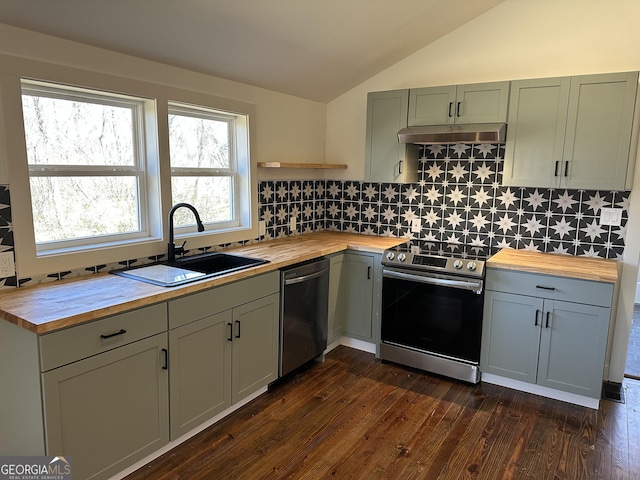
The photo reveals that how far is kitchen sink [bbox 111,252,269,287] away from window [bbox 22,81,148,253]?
0.94 feet

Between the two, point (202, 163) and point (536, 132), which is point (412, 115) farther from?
point (202, 163)

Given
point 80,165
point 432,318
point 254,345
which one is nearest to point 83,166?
point 80,165

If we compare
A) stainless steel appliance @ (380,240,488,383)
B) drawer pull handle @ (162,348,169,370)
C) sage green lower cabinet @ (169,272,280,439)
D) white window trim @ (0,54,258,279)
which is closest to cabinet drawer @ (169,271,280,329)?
sage green lower cabinet @ (169,272,280,439)

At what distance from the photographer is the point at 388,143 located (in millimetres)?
3662

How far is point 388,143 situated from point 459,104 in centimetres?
63

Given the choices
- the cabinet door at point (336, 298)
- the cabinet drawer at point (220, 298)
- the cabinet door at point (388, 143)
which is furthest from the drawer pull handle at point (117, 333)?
the cabinet door at point (388, 143)

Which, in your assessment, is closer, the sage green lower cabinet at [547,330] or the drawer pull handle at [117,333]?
the drawer pull handle at [117,333]

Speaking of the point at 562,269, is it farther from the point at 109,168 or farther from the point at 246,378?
the point at 109,168

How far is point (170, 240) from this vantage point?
9.17 feet

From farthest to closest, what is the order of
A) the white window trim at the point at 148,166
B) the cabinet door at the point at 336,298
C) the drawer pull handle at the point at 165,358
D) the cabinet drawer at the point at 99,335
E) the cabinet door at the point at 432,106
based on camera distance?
the cabinet door at the point at 336,298 < the cabinet door at the point at 432,106 < the drawer pull handle at the point at 165,358 < the white window trim at the point at 148,166 < the cabinet drawer at the point at 99,335

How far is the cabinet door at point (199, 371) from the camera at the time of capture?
229cm

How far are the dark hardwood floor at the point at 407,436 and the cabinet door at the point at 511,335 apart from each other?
0.18 m

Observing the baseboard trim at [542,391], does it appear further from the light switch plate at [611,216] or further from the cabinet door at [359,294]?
the light switch plate at [611,216]

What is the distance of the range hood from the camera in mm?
3094
